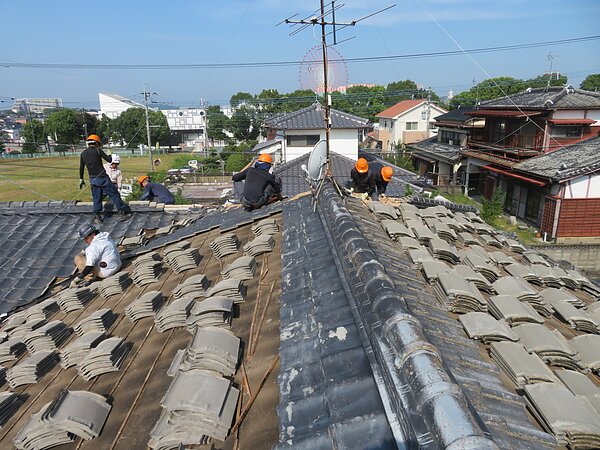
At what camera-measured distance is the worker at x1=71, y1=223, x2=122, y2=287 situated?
23.3ft

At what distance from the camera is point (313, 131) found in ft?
110

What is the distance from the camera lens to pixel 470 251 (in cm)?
684

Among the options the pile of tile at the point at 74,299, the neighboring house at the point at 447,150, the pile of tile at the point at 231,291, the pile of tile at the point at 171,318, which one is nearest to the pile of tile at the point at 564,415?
the pile of tile at the point at 231,291

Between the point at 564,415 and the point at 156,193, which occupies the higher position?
the point at 564,415

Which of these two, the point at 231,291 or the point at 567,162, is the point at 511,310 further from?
the point at 567,162

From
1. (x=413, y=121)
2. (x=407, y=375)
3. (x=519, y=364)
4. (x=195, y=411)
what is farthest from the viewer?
(x=413, y=121)

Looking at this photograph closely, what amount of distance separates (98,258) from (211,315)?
381 cm

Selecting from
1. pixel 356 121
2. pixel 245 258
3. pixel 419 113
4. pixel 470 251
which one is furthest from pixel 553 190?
pixel 419 113

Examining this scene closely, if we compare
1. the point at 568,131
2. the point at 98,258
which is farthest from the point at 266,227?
the point at 568,131

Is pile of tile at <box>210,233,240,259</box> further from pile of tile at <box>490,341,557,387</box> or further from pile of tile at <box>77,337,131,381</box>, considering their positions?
pile of tile at <box>490,341,557,387</box>

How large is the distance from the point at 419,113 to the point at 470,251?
56.7 meters

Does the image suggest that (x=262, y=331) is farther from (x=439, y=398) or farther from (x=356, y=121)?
(x=356, y=121)

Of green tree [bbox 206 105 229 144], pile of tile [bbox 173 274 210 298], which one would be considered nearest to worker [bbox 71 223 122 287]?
pile of tile [bbox 173 274 210 298]

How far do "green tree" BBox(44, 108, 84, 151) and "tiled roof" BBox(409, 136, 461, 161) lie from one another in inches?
2443
